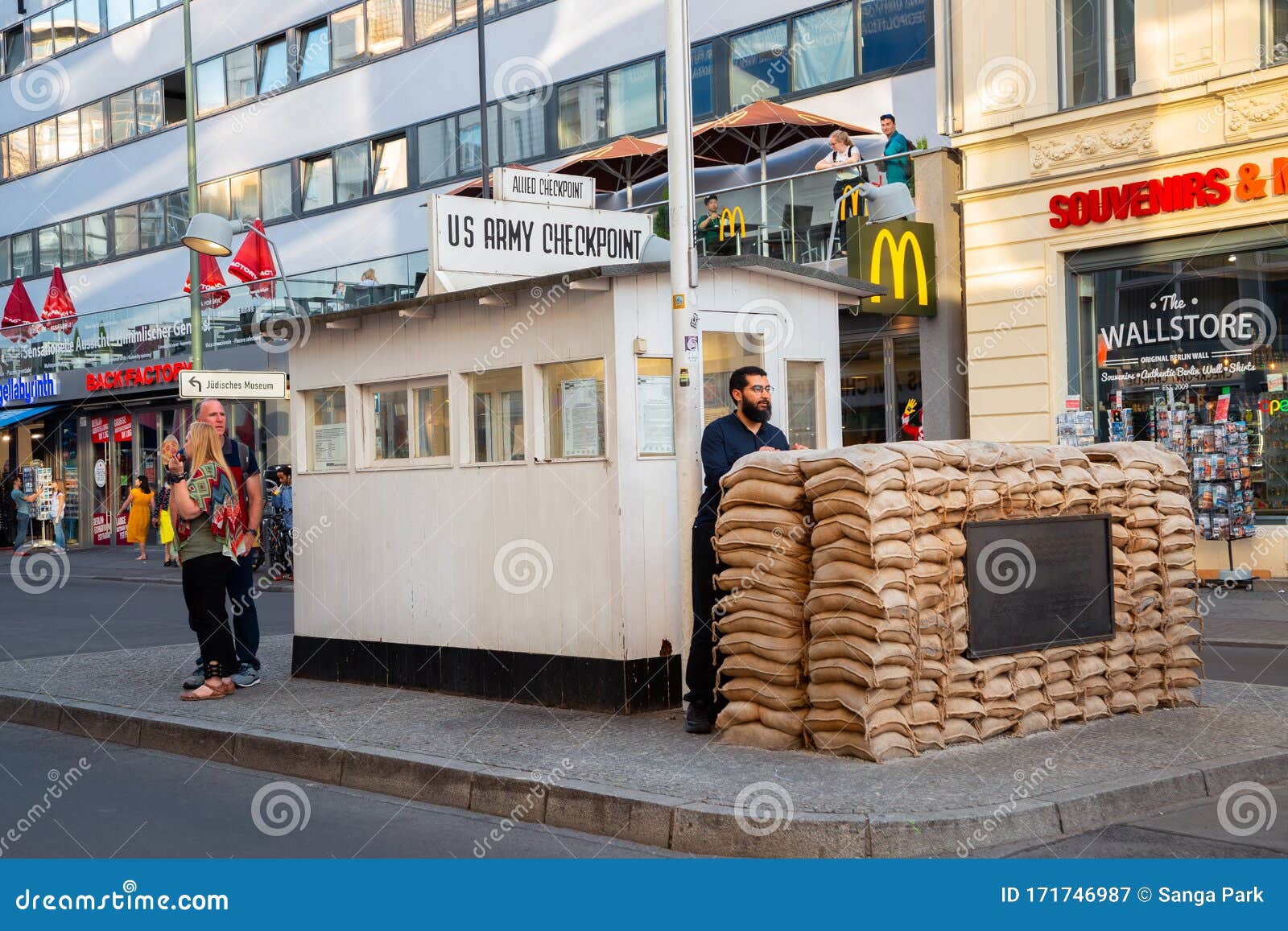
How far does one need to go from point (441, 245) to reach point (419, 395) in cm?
121

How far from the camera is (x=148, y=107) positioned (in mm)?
39594

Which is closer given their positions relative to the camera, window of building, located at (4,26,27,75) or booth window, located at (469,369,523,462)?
booth window, located at (469,369,523,462)

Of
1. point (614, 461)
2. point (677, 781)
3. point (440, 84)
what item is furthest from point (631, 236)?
point (440, 84)

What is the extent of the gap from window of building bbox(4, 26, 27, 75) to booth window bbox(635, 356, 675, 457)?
41.8 m

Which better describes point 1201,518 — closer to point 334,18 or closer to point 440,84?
point 440,84

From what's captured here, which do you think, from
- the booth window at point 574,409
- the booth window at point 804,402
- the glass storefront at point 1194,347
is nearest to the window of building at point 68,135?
the glass storefront at point 1194,347

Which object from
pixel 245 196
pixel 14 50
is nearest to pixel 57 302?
pixel 245 196

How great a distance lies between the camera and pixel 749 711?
25.5 feet

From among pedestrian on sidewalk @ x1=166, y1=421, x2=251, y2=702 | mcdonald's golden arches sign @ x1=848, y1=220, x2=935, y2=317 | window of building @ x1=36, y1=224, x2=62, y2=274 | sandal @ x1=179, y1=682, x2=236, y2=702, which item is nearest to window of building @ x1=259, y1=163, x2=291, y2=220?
window of building @ x1=36, y1=224, x2=62, y2=274

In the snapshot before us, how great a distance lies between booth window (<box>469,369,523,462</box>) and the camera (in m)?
9.44

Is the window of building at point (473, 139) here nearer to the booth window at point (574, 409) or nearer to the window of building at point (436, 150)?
the window of building at point (436, 150)

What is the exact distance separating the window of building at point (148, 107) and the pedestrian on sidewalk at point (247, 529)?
3160 cm

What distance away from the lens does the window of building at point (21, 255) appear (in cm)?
4444

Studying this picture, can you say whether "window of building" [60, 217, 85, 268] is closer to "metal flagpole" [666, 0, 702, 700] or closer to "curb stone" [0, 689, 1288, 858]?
"curb stone" [0, 689, 1288, 858]
